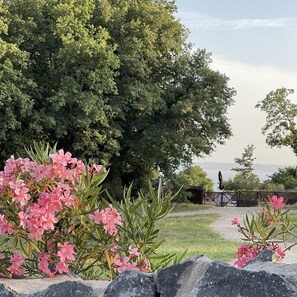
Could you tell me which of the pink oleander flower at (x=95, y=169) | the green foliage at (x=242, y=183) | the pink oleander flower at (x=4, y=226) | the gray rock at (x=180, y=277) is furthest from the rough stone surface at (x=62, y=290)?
the green foliage at (x=242, y=183)

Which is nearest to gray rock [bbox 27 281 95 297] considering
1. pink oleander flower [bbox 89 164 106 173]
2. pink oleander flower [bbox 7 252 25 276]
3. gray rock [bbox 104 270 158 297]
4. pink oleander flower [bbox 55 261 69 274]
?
gray rock [bbox 104 270 158 297]

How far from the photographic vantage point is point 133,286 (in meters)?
2.14

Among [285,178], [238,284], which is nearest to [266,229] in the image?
[238,284]

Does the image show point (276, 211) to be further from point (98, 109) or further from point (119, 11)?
point (119, 11)

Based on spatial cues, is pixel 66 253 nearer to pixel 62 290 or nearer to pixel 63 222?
pixel 63 222

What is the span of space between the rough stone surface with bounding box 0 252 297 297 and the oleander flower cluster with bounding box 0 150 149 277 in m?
0.53

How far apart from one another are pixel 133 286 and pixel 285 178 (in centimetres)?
3765

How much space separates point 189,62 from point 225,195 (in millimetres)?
10180

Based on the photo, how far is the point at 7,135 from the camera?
2480 centimetres

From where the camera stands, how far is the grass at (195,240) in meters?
11.7

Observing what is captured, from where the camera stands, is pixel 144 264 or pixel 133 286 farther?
pixel 144 264

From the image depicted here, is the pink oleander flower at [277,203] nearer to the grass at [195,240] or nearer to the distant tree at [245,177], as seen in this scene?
the grass at [195,240]

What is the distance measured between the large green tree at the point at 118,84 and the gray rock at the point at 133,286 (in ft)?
69.0

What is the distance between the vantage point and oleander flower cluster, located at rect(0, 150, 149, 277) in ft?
9.77
